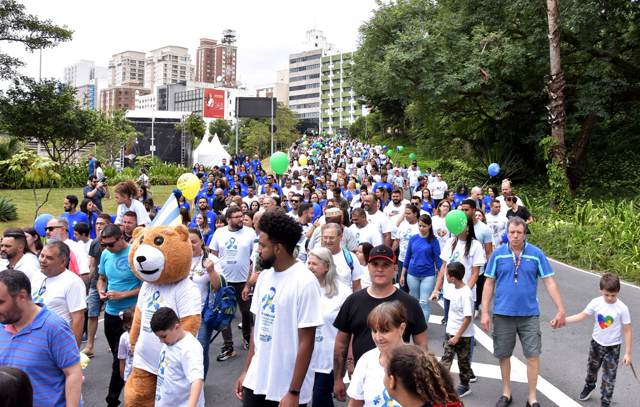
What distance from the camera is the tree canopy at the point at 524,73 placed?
20328 millimetres

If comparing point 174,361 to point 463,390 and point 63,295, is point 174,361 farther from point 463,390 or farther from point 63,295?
point 463,390

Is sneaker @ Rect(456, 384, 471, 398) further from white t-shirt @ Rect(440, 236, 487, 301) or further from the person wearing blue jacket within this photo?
the person wearing blue jacket

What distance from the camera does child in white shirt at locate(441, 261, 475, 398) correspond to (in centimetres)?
616

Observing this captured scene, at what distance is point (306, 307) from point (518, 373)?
4249 mm

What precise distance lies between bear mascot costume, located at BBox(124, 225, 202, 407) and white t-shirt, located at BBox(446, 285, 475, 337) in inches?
111

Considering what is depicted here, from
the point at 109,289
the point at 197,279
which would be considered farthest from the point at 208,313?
the point at 109,289

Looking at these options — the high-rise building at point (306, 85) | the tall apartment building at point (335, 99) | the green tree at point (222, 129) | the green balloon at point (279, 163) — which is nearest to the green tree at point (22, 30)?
the green balloon at point (279, 163)

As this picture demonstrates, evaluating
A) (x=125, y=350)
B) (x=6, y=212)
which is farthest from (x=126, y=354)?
(x=6, y=212)

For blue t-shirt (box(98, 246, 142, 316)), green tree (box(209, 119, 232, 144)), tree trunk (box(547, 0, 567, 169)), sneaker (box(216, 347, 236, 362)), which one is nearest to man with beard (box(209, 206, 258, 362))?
sneaker (box(216, 347, 236, 362))

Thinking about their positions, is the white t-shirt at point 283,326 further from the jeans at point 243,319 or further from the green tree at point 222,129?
the green tree at point 222,129

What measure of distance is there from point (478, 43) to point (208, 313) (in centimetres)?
1829

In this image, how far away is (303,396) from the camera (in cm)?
382

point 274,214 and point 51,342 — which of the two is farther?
point 274,214

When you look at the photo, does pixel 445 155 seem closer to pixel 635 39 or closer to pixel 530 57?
pixel 530 57
